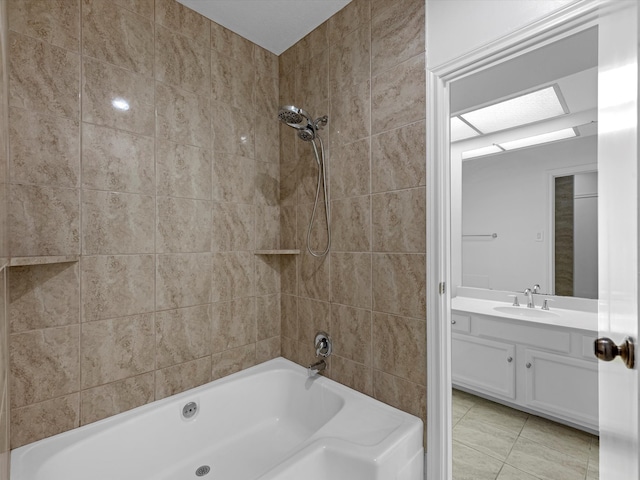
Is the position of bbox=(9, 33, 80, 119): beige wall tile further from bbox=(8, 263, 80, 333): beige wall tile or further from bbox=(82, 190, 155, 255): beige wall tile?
bbox=(8, 263, 80, 333): beige wall tile


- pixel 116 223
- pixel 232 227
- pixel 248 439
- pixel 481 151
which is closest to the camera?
pixel 116 223

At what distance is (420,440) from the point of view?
1386 mm

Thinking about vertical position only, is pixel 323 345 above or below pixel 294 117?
below

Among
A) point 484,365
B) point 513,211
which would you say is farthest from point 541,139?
point 484,365

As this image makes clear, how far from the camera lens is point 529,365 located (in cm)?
220

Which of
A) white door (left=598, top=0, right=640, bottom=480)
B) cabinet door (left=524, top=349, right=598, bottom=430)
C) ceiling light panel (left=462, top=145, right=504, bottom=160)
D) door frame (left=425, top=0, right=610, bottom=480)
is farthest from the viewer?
ceiling light panel (left=462, top=145, right=504, bottom=160)

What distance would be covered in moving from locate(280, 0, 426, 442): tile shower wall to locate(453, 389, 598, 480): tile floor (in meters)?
0.89

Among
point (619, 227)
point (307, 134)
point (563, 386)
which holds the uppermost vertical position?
point (307, 134)

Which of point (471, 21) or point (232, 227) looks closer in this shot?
point (471, 21)

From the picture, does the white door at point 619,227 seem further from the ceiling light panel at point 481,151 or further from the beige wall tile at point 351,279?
the ceiling light panel at point 481,151

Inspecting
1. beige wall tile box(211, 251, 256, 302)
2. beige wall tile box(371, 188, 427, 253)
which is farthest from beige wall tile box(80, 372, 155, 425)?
beige wall tile box(371, 188, 427, 253)

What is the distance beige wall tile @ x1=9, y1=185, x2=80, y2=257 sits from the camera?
1224 millimetres

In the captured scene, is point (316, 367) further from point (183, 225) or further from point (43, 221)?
point (43, 221)

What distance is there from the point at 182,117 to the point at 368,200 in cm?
107
